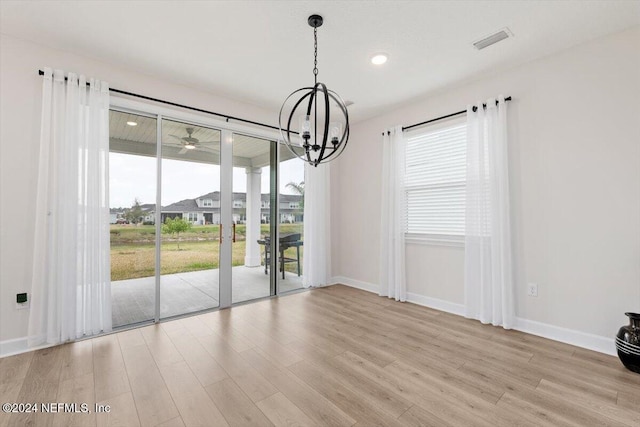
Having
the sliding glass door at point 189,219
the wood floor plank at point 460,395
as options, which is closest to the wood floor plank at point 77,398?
the sliding glass door at point 189,219

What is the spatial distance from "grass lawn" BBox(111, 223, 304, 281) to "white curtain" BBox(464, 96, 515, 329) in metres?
3.05

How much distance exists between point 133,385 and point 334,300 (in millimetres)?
2656

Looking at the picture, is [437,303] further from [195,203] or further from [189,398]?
[195,203]

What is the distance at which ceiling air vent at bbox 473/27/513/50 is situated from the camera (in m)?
2.57

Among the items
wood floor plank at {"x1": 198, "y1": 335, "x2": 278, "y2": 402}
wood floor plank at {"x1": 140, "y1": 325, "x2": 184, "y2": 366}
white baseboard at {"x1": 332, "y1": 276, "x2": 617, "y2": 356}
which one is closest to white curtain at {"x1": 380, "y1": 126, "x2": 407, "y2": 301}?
white baseboard at {"x1": 332, "y1": 276, "x2": 617, "y2": 356}

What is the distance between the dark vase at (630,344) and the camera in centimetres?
221

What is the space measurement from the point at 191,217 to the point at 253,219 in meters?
0.88

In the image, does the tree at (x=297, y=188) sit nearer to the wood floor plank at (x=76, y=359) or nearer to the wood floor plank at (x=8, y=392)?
the wood floor plank at (x=76, y=359)

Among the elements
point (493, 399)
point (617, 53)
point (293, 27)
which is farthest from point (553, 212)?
point (293, 27)

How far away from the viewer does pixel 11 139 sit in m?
2.60

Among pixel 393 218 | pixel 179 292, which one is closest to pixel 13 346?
pixel 179 292

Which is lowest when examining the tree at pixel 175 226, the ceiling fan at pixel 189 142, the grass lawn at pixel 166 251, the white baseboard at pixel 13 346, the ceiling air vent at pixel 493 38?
the white baseboard at pixel 13 346

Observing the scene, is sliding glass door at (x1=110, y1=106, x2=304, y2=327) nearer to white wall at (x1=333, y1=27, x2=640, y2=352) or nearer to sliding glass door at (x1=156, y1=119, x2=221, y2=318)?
sliding glass door at (x1=156, y1=119, x2=221, y2=318)

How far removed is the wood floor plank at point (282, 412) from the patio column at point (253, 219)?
2.44 meters
